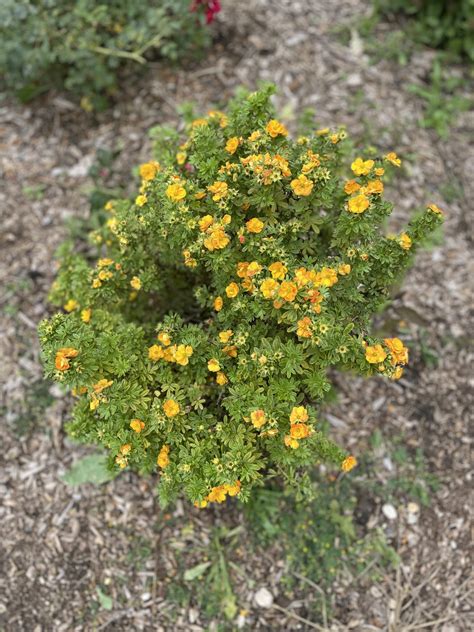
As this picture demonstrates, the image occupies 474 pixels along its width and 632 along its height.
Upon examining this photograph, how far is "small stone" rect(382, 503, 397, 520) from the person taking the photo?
2.85 meters

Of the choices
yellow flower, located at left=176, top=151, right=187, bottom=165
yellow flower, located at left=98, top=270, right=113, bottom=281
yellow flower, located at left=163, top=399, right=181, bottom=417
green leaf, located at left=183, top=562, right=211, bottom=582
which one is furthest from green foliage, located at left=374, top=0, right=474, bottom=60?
green leaf, located at left=183, top=562, right=211, bottom=582

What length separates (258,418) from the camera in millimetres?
1962

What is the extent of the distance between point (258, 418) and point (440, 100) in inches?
110

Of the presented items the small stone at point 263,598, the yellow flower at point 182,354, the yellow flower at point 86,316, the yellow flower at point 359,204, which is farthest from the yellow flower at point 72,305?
the small stone at point 263,598

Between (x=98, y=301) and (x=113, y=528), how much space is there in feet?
3.45

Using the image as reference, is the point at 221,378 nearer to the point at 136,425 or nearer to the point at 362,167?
the point at 136,425

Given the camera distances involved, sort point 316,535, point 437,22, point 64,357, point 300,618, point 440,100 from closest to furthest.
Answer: point 64,357 → point 300,618 → point 316,535 → point 440,100 → point 437,22

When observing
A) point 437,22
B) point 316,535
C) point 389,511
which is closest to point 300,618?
point 316,535

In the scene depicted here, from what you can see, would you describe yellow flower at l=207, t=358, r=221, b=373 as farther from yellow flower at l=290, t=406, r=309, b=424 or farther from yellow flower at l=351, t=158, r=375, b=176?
yellow flower at l=351, t=158, r=375, b=176

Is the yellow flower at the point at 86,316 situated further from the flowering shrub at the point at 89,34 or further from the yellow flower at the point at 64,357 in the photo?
the flowering shrub at the point at 89,34

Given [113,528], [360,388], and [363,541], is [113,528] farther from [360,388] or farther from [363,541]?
[360,388]

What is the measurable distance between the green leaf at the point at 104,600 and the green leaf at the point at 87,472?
460 mm

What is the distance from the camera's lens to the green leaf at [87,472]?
2.85 metres

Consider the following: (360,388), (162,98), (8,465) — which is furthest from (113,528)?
(162,98)
